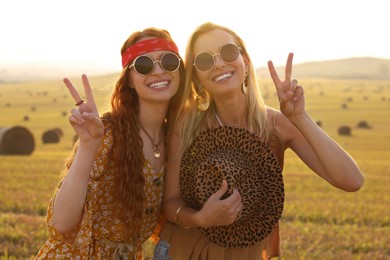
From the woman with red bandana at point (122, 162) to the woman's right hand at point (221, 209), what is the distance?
49 centimetres

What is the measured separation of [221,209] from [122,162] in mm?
738

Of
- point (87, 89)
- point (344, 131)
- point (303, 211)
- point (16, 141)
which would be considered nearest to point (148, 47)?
point (87, 89)

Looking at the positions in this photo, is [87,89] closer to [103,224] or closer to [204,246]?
[103,224]

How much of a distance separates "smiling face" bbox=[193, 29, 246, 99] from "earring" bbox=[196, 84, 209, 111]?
0.11 metres

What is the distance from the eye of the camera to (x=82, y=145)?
363cm

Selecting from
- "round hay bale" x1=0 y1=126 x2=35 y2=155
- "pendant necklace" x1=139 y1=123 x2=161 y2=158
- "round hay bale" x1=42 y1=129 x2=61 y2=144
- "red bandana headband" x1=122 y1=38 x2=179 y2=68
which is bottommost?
"round hay bale" x1=42 y1=129 x2=61 y2=144

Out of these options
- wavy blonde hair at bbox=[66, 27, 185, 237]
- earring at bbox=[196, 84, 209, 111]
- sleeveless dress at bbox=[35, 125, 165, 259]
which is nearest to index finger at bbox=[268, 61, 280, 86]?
earring at bbox=[196, 84, 209, 111]

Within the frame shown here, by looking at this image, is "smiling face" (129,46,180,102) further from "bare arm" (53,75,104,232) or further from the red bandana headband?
"bare arm" (53,75,104,232)

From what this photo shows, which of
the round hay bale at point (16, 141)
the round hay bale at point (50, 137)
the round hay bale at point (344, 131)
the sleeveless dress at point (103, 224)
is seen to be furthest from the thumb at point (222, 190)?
the round hay bale at point (344, 131)

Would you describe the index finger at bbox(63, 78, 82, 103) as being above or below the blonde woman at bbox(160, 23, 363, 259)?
above

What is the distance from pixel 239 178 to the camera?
376 cm

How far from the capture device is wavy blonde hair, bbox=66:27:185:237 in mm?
3928

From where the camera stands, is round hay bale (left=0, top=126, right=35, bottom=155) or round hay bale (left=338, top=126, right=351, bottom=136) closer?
round hay bale (left=0, top=126, right=35, bottom=155)

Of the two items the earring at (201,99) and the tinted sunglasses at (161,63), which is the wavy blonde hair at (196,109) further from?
the tinted sunglasses at (161,63)
